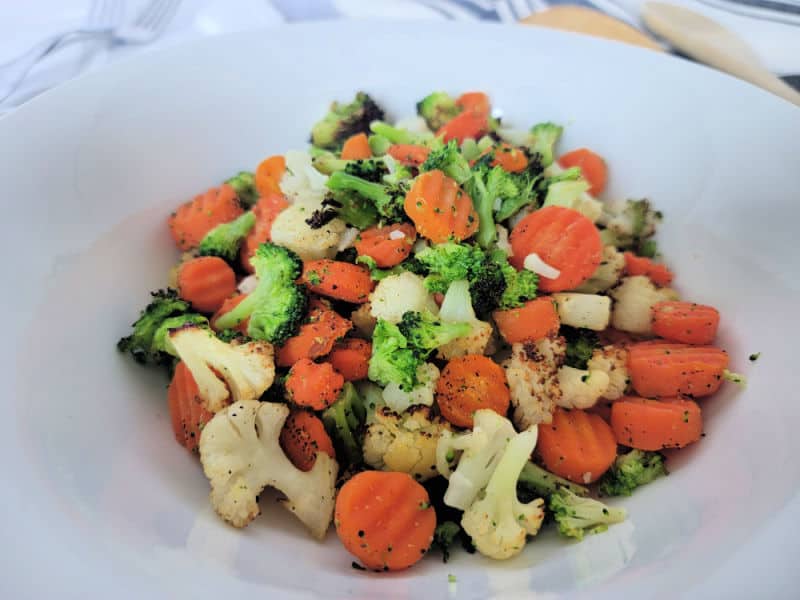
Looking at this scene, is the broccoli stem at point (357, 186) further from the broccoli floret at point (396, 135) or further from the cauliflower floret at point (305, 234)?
the broccoli floret at point (396, 135)

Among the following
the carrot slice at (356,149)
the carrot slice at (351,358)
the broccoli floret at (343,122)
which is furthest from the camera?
the broccoli floret at (343,122)

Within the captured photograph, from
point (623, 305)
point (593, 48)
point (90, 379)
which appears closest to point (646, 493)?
point (623, 305)

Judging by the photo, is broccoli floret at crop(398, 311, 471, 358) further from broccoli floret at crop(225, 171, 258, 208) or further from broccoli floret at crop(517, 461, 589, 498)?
broccoli floret at crop(225, 171, 258, 208)

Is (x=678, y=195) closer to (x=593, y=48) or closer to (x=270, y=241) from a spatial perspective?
(x=593, y=48)

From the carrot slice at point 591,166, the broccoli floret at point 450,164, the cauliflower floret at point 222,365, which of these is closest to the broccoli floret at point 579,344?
the broccoli floret at point 450,164

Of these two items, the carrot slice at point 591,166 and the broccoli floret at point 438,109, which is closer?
the carrot slice at point 591,166

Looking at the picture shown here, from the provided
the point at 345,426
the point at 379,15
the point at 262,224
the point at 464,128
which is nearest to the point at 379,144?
the point at 464,128

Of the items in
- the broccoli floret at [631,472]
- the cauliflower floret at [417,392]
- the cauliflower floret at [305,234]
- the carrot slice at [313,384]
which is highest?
the cauliflower floret at [305,234]
